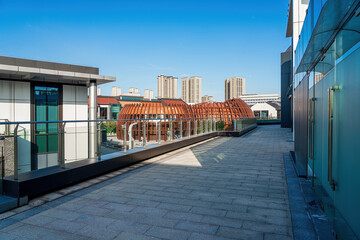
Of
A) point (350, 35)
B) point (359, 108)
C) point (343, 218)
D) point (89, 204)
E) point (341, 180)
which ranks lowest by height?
point (89, 204)

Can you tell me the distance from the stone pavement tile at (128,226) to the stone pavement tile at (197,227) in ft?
1.50

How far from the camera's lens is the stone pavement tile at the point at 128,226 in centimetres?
335

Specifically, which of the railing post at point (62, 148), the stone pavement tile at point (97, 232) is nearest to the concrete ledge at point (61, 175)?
the railing post at point (62, 148)

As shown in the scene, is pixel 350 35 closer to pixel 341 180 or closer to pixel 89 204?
pixel 341 180

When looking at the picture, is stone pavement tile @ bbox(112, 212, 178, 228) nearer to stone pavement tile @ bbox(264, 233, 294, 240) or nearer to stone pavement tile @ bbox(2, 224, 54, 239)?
stone pavement tile @ bbox(2, 224, 54, 239)

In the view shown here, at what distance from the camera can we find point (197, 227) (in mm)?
3408

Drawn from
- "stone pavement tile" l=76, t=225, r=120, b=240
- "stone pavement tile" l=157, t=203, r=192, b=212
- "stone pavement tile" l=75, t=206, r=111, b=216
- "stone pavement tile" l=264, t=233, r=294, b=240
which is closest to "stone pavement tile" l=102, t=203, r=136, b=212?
"stone pavement tile" l=75, t=206, r=111, b=216

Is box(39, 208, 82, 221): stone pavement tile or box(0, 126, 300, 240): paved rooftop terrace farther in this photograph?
box(39, 208, 82, 221): stone pavement tile

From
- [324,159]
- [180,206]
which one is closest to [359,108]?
[324,159]

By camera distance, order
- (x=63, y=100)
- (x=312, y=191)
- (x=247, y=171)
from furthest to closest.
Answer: (x=63, y=100) < (x=247, y=171) < (x=312, y=191)

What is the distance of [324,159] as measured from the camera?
4.10m

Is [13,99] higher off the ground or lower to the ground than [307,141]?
higher

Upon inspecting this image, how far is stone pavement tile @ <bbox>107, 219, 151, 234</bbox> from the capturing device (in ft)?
11.0

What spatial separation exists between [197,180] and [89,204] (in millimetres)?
2484
